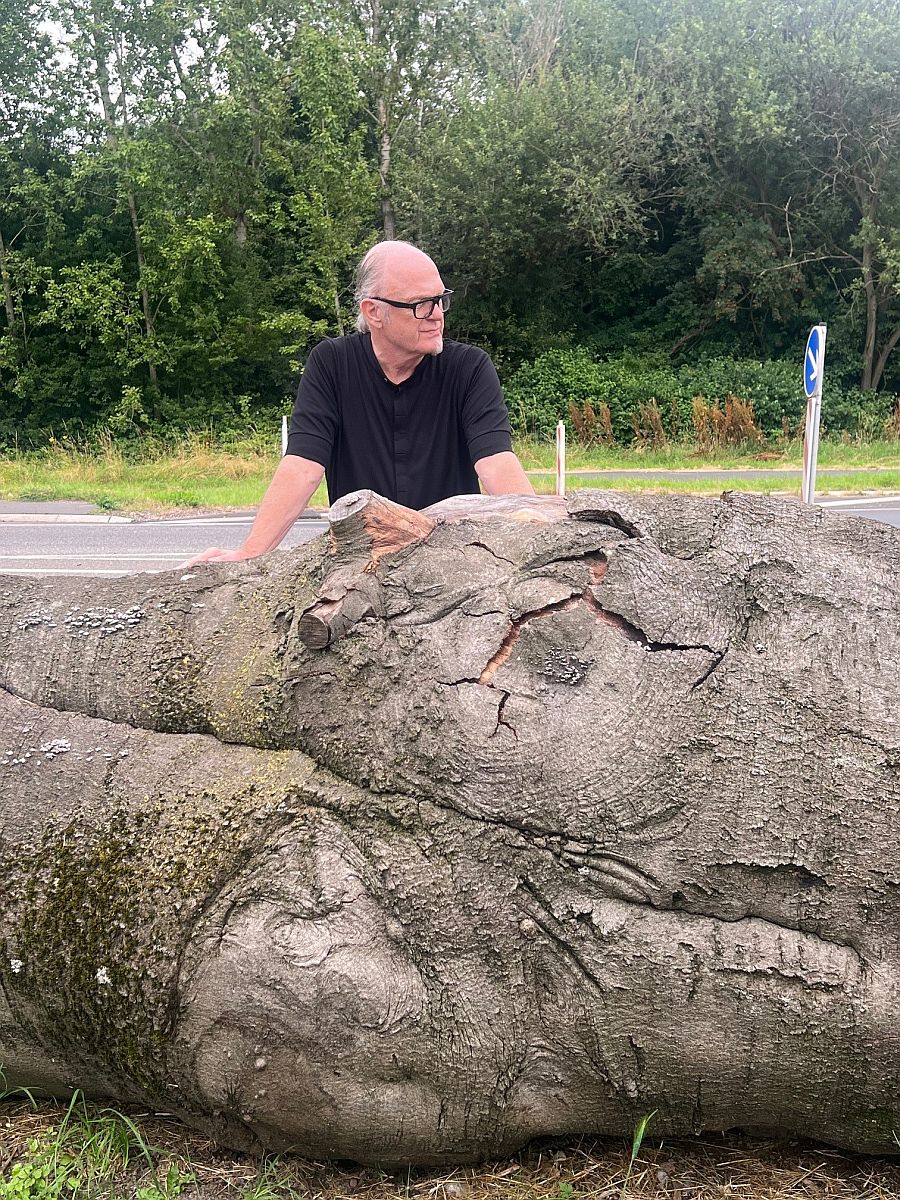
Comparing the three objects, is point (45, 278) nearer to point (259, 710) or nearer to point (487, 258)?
point (487, 258)

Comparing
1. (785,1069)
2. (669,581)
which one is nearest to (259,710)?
(669,581)

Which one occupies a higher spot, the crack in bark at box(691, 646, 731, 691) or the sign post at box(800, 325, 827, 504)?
the sign post at box(800, 325, 827, 504)

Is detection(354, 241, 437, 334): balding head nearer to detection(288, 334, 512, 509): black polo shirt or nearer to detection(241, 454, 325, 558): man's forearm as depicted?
detection(288, 334, 512, 509): black polo shirt

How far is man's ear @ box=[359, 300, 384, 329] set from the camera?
9.74 ft

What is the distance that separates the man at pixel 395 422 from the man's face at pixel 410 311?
10 millimetres

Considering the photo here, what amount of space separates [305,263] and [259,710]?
23.7 m

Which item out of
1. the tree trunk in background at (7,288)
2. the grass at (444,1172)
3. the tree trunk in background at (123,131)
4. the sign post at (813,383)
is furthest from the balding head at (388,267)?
the tree trunk in background at (7,288)

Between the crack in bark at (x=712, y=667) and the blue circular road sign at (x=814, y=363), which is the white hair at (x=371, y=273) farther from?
the blue circular road sign at (x=814, y=363)

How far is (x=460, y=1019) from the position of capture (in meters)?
2.02

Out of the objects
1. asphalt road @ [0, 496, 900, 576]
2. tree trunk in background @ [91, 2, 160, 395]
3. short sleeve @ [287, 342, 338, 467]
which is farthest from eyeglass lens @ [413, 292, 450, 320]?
tree trunk in background @ [91, 2, 160, 395]

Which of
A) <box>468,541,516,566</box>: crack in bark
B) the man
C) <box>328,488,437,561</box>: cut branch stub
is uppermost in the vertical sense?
the man

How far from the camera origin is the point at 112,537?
11.4 m

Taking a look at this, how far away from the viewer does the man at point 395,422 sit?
3078 mm

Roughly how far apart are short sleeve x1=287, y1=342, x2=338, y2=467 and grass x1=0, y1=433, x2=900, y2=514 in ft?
33.3
